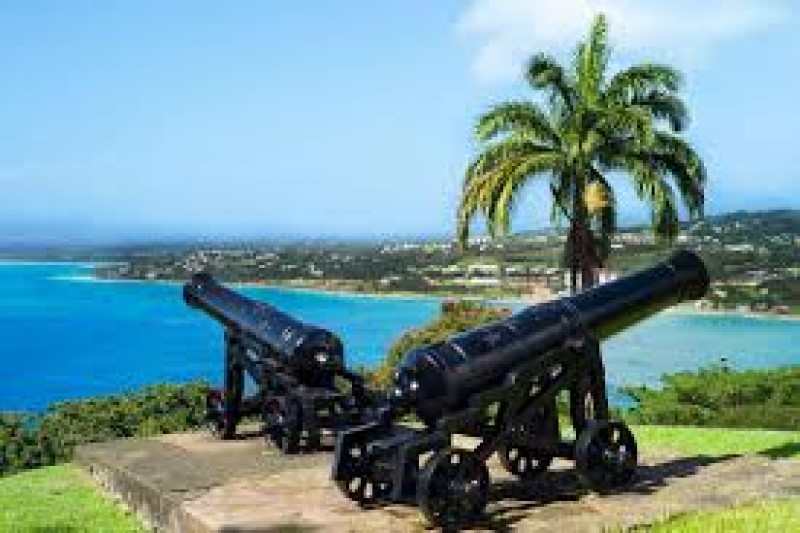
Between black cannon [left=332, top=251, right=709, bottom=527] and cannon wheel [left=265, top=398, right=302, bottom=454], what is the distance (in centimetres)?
235

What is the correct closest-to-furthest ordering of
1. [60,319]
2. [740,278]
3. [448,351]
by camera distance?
[448,351] < [740,278] < [60,319]

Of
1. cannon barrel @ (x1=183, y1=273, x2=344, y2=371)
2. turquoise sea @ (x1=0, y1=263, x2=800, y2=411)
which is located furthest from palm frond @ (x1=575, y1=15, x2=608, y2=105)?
turquoise sea @ (x1=0, y1=263, x2=800, y2=411)

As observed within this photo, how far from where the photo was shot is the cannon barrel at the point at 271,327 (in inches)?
477

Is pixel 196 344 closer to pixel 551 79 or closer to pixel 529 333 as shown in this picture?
pixel 551 79

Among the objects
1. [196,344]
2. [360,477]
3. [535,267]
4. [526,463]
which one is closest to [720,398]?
[526,463]

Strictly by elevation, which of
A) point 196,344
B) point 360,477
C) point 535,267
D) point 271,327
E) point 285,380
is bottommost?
point 196,344

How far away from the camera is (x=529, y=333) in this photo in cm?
920

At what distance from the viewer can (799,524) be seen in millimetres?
8148

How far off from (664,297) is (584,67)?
7.90 metres

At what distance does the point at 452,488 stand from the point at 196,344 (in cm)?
10890

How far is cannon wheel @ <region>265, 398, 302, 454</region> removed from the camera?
12.0 metres

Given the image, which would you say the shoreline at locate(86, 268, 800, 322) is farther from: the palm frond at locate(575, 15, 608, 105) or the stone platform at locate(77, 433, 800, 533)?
the stone platform at locate(77, 433, 800, 533)

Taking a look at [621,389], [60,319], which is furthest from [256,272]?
[621,389]

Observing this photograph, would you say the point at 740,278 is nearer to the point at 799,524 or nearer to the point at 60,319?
the point at 60,319
